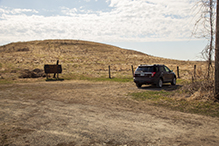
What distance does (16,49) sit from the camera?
69000 mm

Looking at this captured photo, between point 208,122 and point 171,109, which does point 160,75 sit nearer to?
point 171,109

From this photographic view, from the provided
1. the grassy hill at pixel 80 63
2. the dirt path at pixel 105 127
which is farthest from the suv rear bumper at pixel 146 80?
the dirt path at pixel 105 127

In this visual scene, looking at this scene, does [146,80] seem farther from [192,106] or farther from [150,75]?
[192,106]

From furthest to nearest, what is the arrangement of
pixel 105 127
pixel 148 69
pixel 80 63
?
pixel 80 63 → pixel 148 69 → pixel 105 127

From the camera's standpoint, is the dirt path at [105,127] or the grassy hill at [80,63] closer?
the dirt path at [105,127]

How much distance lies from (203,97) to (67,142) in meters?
7.13

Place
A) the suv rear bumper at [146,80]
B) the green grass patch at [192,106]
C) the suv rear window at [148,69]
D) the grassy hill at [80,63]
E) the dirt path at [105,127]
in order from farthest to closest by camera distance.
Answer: the grassy hill at [80,63]
the suv rear window at [148,69]
the suv rear bumper at [146,80]
the green grass patch at [192,106]
the dirt path at [105,127]

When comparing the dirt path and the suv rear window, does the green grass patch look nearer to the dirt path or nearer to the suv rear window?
the dirt path

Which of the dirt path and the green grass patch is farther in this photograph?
the green grass patch

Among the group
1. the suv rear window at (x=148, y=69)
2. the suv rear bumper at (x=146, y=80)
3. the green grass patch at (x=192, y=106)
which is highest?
the suv rear window at (x=148, y=69)

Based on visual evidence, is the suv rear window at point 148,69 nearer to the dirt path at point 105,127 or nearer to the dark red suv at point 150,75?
the dark red suv at point 150,75

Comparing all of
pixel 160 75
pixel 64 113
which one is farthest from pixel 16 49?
pixel 64 113

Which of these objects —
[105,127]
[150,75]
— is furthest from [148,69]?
[105,127]

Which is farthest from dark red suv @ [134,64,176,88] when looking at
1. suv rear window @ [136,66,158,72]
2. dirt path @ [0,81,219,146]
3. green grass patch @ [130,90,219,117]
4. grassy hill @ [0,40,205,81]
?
dirt path @ [0,81,219,146]
